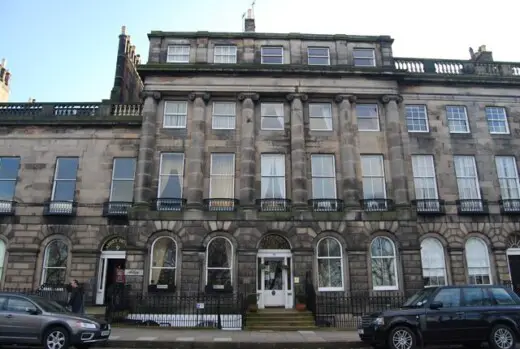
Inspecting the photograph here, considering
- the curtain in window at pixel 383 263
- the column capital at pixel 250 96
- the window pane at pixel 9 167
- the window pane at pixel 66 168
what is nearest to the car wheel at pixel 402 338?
the curtain in window at pixel 383 263

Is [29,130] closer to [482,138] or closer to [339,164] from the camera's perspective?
[339,164]

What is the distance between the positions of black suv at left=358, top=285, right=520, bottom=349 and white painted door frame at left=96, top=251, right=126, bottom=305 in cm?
1529

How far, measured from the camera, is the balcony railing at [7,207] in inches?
859

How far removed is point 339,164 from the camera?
21859 millimetres

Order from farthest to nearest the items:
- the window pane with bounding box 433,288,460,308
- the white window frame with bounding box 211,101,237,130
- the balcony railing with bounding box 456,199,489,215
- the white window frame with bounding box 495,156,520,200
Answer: the white window frame with bounding box 495,156,520,200
the white window frame with bounding box 211,101,237,130
the balcony railing with bounding box 456,199,489,215
the window pane with bounding box 433,288,460,308

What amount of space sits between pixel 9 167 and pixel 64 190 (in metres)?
3.73

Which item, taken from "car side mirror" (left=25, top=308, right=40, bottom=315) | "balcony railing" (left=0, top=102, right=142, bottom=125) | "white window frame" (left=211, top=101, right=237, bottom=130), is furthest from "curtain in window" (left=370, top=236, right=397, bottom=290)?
"balcony railing" (left=0, top=102, right=142, bottom=125)

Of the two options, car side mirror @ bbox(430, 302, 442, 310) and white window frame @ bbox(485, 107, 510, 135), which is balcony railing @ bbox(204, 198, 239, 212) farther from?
white window frame @ bbox(485, 107, 510, 135)

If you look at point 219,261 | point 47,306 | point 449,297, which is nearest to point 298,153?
point 219,261

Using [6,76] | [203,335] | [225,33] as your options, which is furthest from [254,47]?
[6,76]

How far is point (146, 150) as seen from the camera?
2134 cm

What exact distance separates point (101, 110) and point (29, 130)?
174 inches

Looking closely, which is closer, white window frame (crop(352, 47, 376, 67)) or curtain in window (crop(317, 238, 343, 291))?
curtain in window (crop(317, 238, 343, 291))

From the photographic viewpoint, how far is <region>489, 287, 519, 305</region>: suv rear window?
11.6 m
